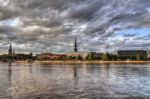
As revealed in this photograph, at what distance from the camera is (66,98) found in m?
34.0

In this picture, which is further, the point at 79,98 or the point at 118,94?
the point at 118,94

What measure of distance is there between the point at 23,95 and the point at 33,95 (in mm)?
1287

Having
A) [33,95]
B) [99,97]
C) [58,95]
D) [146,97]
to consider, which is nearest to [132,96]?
[146,97]

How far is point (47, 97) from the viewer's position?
34281 millimetres

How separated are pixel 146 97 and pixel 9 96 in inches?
684

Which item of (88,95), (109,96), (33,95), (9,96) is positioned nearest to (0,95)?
(9,96)

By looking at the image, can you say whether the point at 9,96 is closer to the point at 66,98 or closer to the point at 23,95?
the point at 23,95

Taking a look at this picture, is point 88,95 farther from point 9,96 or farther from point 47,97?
point 9,96

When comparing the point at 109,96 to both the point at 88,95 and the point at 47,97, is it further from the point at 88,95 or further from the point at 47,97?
the point at 47,97

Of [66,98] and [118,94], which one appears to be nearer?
→ [66,98]

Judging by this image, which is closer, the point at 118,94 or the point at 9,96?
the point at 9,96

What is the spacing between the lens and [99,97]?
34.8 m

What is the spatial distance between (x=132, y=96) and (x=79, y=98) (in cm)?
727

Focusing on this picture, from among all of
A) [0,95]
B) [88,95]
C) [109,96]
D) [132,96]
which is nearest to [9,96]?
[0,95]
